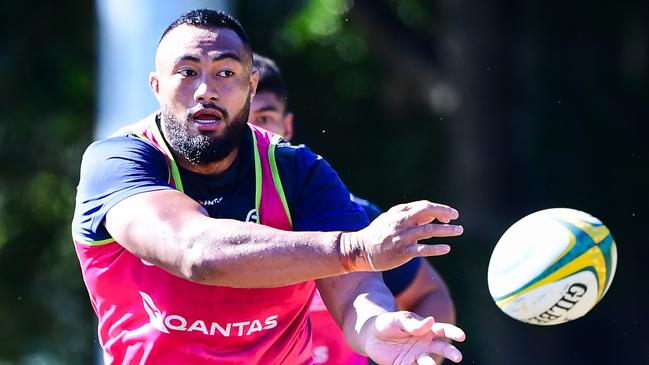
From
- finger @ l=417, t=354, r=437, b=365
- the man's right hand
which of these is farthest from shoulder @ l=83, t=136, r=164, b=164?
finger @ l=417, t=354, r=437, b=365

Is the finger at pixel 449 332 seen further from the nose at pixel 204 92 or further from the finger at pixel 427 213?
the nose at pixel 204 92

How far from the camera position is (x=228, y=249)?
4.34 meters

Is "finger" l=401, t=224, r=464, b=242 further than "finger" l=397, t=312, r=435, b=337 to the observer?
No

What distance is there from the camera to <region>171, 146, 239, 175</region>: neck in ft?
16.8

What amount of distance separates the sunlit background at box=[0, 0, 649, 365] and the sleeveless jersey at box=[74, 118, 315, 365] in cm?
1006

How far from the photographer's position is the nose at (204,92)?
5004 millimetres

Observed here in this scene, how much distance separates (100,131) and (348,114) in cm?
910

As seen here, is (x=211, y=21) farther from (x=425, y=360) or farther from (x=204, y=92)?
(x=425, y=360)

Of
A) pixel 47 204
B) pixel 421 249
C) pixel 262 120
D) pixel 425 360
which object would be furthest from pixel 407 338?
pixel 47 204

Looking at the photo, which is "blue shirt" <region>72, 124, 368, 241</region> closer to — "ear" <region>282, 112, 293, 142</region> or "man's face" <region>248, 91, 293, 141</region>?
"man's face" <region>248, 91, 293, 141</region>

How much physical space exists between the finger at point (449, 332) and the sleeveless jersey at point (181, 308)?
0.79 metres

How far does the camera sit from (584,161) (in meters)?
16.2

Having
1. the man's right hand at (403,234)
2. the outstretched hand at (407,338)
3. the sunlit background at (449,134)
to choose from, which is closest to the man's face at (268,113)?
the outstretched hand at (407,338)

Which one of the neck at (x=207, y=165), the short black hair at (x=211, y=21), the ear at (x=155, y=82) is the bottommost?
the neck at (x=207, y=165)
